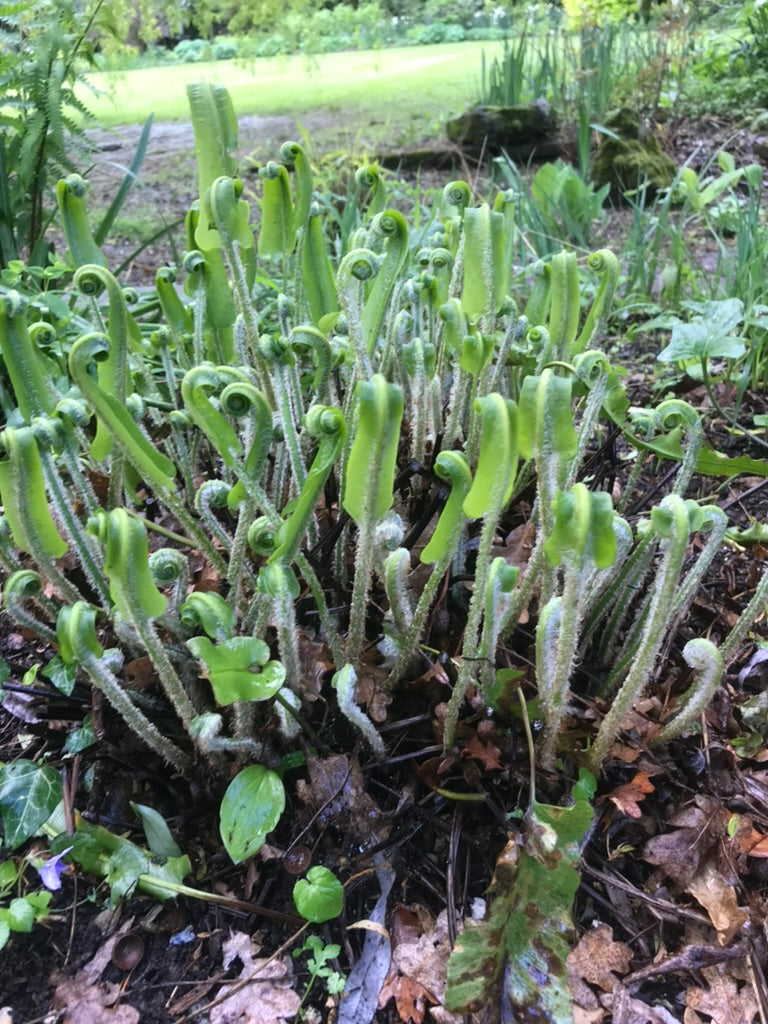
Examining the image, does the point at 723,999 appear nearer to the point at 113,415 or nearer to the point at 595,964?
the point at 595,964

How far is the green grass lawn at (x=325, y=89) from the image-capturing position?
264 inches

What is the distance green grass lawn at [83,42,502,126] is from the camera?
6.71m

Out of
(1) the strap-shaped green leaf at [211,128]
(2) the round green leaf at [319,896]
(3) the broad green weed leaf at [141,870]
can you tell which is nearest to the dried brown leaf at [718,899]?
(2) the round green leaf at [319,896]

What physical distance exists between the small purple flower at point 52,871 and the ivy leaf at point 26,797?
49mm

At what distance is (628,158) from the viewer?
4562mm

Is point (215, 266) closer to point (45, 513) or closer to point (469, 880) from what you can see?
point (45, 513)

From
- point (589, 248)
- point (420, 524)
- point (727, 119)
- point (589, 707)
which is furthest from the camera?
point (727, 119)

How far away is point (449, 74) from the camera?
26.8 feet

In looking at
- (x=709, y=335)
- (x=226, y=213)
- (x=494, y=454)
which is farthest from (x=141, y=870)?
(x=709, y=335)

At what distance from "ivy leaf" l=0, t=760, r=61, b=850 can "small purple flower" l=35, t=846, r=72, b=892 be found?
0.05m

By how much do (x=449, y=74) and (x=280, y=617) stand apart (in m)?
8.77

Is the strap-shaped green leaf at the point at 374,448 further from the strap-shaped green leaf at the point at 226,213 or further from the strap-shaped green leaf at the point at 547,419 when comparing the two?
the strap-shaped green leaf at the point at 226,213

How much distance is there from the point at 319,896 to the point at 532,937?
281 mm

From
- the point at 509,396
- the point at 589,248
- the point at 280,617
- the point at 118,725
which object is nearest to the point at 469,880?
the point at 280,617
